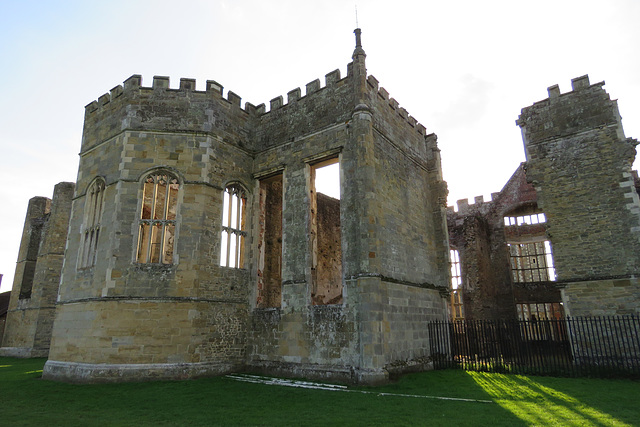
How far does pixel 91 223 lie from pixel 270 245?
6313 mm

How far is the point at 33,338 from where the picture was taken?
816 inches

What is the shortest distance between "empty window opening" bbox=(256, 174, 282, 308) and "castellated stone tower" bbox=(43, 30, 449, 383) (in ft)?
0.27

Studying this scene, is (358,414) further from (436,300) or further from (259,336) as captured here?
(436,300)

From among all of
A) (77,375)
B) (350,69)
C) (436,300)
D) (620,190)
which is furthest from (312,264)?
(620,190)

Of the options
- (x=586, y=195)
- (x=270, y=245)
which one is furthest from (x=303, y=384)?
(x=586, y=195)

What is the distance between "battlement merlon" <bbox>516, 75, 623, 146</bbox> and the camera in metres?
13.9

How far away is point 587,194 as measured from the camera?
13.6 meters

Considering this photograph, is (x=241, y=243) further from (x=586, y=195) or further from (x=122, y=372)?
(x=586, y=195)

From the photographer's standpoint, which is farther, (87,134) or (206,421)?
(87,134)

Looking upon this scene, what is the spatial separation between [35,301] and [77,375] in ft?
46.4

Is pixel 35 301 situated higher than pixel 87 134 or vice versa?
pixel 87 134

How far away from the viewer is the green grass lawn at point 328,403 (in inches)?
261

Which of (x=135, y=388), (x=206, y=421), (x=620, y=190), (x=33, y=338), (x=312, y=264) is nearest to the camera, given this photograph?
(x=206, y=421)

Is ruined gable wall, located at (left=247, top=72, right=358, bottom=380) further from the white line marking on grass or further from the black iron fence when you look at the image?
the black iron fence
